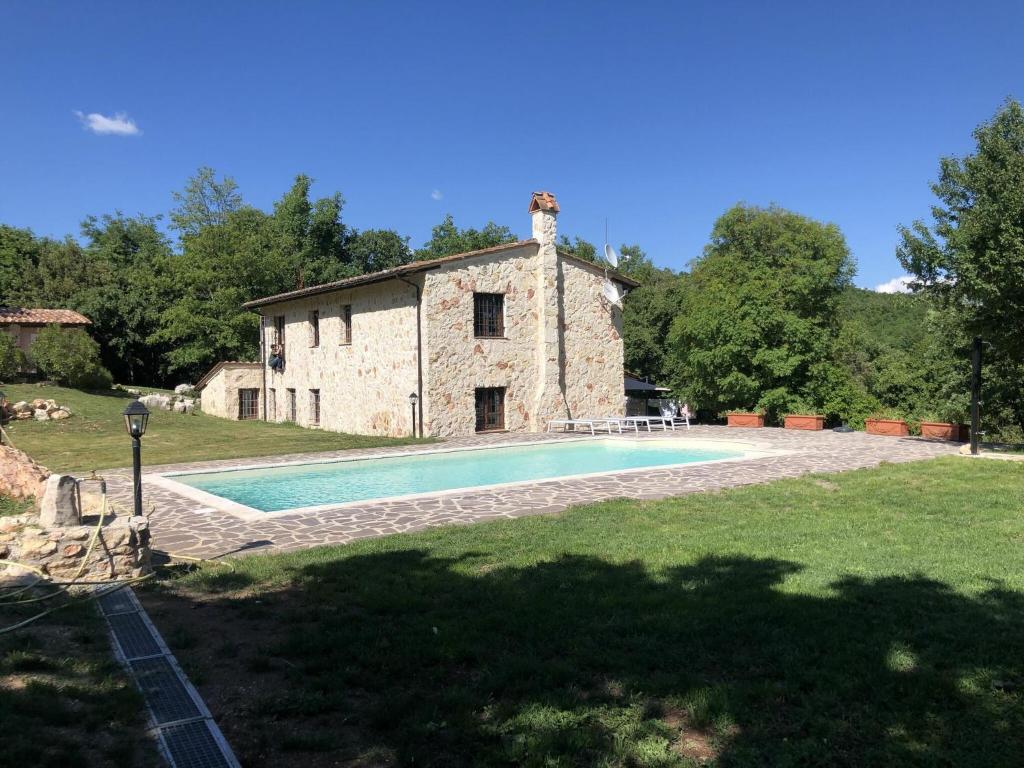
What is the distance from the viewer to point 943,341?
688 inches

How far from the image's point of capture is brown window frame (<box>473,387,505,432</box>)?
21.0 metres

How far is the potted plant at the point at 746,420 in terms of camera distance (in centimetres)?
2278

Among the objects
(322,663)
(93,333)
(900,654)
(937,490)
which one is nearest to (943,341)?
(937,490)

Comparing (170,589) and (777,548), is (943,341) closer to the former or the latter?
(777,548)

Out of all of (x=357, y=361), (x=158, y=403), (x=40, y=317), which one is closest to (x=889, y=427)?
(x=357, y=361)

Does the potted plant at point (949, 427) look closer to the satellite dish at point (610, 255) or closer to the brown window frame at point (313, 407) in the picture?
the satellite dish at point (610, 255)

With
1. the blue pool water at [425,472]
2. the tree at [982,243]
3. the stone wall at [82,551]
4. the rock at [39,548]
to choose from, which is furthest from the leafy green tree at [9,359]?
the tree at [982,243]

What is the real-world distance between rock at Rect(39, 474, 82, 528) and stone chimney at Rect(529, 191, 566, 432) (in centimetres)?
1660

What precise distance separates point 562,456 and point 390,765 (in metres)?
13.8

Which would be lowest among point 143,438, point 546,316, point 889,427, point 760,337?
point 889,427

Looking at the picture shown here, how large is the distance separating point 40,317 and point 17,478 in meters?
26.3

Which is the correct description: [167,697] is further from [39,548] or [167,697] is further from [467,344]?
[467,344]

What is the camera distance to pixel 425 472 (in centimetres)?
1417

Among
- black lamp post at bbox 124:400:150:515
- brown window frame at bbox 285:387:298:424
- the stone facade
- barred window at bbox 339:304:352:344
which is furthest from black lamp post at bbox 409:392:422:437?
black lamp post at bbox 124:400:150:515
